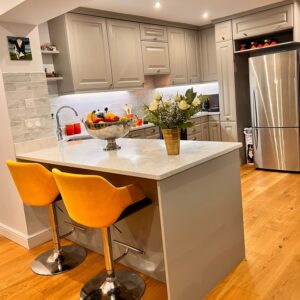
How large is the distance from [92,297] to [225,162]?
129 centimetres

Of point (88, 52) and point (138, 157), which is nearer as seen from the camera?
point (138, 157)

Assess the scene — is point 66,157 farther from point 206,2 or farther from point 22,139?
point 206,2

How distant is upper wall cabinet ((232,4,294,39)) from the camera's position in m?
4.46

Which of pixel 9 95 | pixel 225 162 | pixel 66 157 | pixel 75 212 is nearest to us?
pixel 75 212

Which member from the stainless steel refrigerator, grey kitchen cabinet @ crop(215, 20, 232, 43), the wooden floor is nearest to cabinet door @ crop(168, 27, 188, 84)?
grey kitchen cabinet @ crop(215, 20, 232, 43)

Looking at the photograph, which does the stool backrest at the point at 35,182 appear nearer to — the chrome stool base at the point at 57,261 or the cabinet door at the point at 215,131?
the chrome stool base at the point at 57,261

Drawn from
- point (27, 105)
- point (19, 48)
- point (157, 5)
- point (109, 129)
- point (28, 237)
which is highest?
point (157, 5)

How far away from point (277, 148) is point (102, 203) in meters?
3.73

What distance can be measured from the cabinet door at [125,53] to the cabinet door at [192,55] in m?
1.21

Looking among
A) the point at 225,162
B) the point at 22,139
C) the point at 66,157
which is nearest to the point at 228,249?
the point at 225,162

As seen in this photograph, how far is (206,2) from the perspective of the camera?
165 inches

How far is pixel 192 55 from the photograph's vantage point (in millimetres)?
5762

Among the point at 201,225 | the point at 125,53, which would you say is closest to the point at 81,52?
the point at 125,53

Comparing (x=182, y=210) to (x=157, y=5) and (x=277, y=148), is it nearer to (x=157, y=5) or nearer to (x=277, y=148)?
(x=157, y=5)
